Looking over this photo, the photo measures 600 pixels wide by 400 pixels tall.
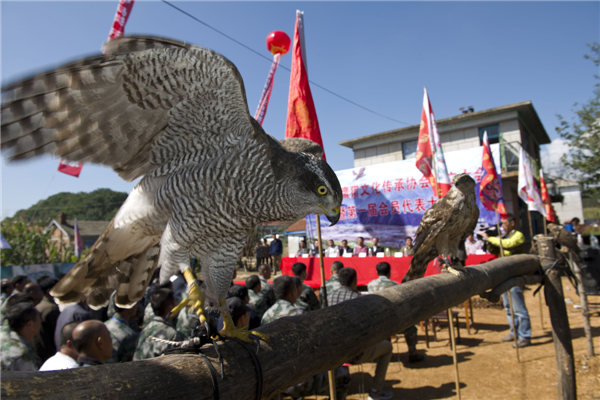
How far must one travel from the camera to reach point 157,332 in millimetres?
3611

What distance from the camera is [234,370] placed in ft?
4.43

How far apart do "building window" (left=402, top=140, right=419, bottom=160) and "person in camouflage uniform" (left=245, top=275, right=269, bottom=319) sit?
14417 millimetres

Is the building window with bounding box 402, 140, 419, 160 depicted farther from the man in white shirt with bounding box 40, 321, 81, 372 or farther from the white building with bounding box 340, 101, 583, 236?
the man in white shirt with bounding box 40, 321, 81, 372

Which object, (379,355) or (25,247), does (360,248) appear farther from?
(25,247)

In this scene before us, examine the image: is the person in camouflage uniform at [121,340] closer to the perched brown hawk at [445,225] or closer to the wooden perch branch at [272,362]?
the wooden perch branch at [272,362]

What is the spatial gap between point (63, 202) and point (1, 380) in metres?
69.7

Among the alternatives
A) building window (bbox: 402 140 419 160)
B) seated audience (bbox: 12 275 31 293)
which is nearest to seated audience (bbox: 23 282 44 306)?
seated audience (bbox: 12 275 31 293)

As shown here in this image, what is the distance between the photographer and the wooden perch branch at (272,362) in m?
0.94

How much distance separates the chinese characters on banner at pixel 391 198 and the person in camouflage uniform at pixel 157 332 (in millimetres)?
9554

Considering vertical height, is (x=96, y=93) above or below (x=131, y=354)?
above

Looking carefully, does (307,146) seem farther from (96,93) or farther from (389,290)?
(96,93)

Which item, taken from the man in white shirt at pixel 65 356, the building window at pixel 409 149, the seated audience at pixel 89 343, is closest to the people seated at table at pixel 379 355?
the seated audience at pixel 89 343

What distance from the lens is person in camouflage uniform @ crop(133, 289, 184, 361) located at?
3.42m

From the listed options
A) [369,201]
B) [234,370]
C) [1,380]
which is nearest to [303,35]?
[234,370]
